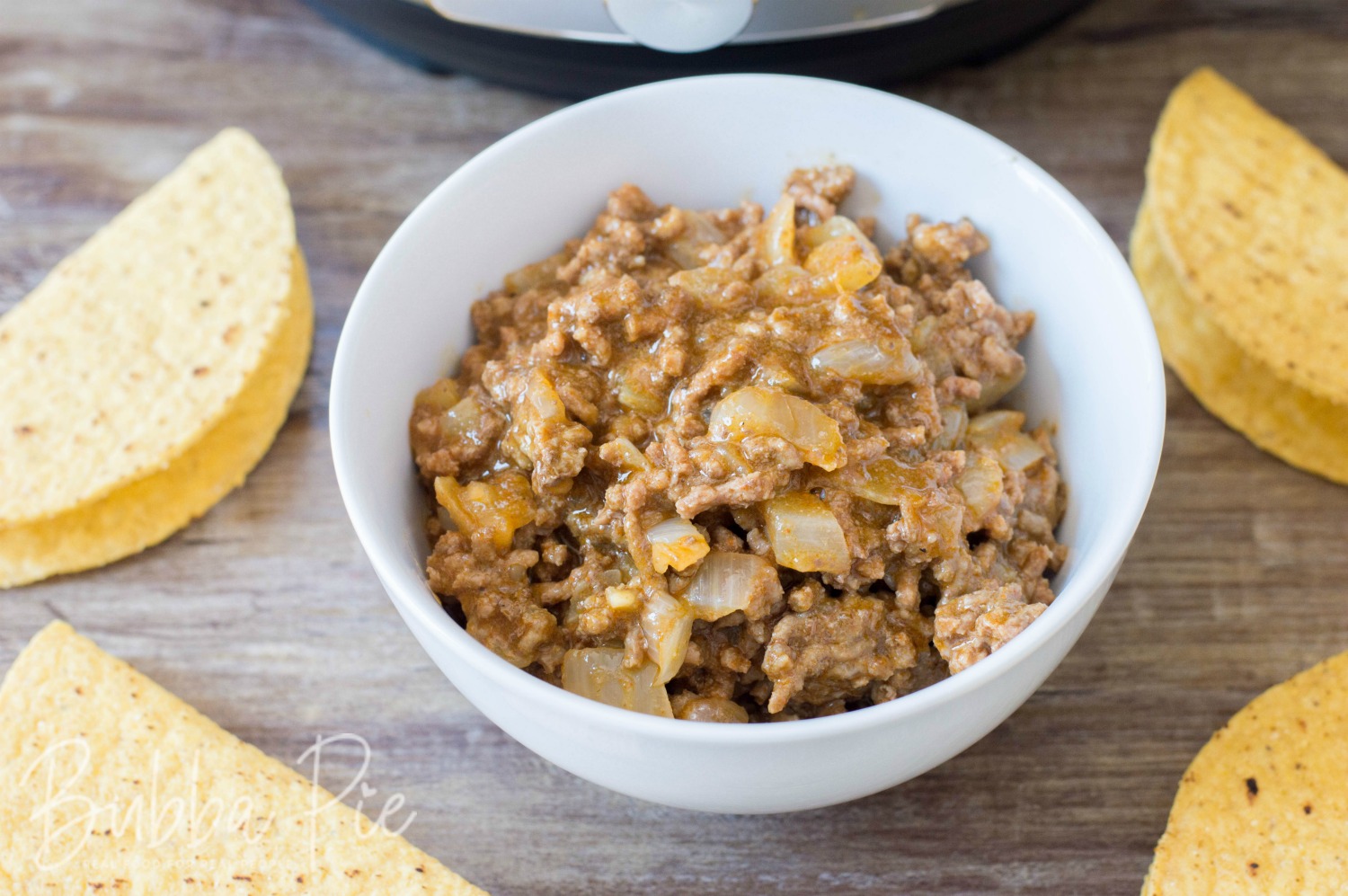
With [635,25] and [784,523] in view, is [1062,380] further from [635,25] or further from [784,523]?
[635,25]

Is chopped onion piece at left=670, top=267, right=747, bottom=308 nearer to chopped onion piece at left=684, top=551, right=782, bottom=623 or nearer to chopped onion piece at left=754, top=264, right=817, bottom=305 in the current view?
chopped onion piece at left=754, top=264, right=817, bottom=305

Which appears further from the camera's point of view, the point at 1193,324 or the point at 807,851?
the point at 1193,324

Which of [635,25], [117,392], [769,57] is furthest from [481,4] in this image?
[117,392]

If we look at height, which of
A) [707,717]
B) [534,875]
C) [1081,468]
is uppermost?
[1081,468]

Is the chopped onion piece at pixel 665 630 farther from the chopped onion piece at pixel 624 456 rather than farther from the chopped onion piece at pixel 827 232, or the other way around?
the chopped onion piece at pixel 827 232

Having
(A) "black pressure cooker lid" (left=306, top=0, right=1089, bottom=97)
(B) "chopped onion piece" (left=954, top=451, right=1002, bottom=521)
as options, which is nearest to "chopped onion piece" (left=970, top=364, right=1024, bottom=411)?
(B) "chopped onion piece" (left=954, top=451, right=1002, bottom=521)

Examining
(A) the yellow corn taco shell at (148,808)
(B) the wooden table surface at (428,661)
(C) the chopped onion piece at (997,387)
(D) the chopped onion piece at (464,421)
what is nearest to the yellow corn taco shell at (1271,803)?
(B) the wooden table surface at (428,661)
